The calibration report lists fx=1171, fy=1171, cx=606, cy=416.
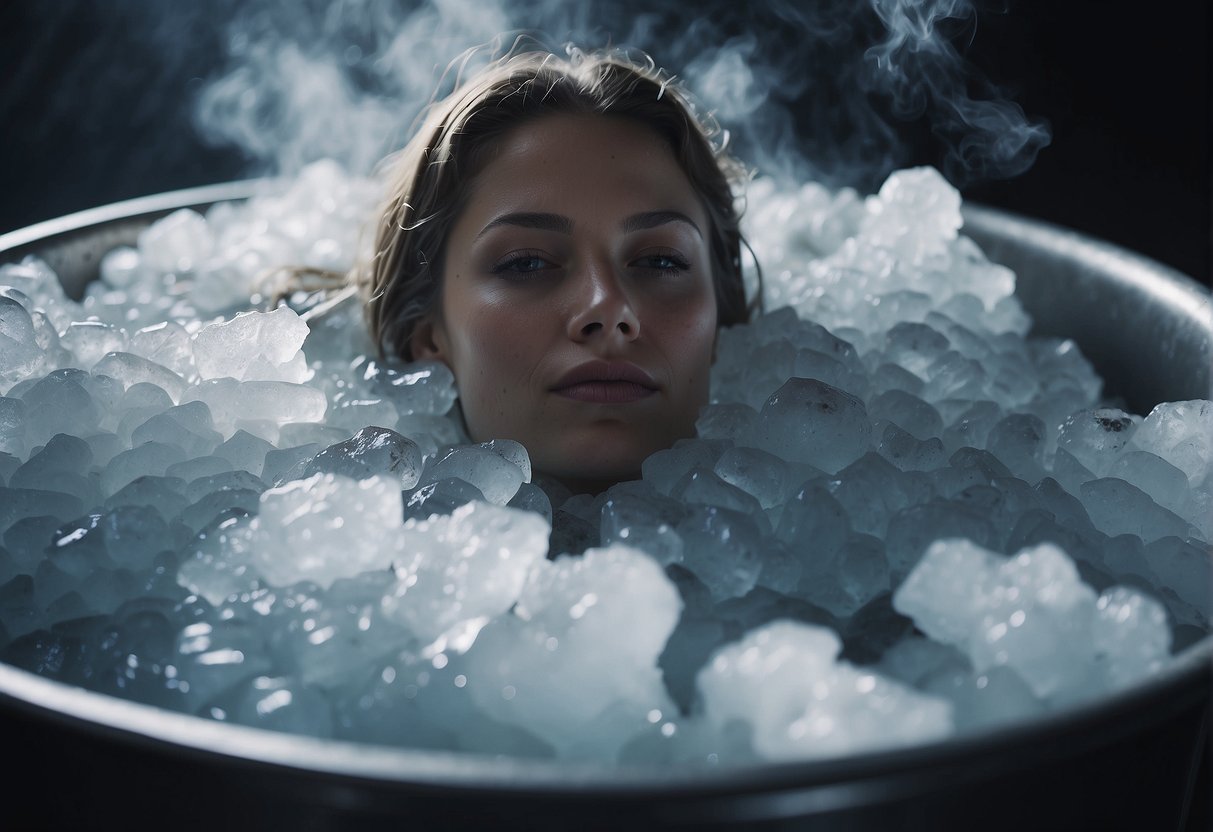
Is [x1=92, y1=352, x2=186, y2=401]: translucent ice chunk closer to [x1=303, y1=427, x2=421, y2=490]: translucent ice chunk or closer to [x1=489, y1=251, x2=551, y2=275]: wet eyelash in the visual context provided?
[x1=303, y1=427, x2=421, y2=490]: translucent ice chunk

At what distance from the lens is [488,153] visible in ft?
4.47

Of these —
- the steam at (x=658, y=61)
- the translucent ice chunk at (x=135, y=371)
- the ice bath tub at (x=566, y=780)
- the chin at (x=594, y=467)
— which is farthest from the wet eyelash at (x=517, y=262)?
the steam at (x=658, y=61)

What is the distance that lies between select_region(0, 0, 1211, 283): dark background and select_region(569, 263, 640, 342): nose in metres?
1.40

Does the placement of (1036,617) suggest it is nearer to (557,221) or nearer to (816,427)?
(816,427)

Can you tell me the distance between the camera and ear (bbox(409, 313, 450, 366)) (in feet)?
4.60

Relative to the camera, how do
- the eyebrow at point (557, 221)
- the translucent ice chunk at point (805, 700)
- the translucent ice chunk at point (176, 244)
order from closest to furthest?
the translucent ice chunk at point (805, 700), the eyebrow at point (557, 221), the translucent ice chunk at point (176, 244)

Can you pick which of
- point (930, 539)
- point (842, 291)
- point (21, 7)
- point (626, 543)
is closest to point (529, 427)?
point (626, 543)

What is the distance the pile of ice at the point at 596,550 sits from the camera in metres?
0.75

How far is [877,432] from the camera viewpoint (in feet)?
3.80

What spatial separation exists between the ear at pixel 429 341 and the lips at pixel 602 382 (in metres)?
0.25

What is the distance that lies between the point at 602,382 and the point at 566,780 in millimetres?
668

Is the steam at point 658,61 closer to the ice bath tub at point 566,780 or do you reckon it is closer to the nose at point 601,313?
the nose at point 601,313

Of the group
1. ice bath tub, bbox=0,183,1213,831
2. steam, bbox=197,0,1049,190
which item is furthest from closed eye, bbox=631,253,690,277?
steam, bbox=197,0,1049,190

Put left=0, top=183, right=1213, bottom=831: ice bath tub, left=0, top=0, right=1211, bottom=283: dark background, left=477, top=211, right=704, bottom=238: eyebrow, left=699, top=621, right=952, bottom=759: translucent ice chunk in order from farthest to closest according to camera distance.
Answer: left=0, top=0, right=1211, bottom=283: dark background < left=477, top=211, right=704, bottom=238: eyebrow < left=699, top=621, right=952, bottom=759: translucent ice chunk < left=0, top=183, right=1213, bottom=831: ice bath tub
